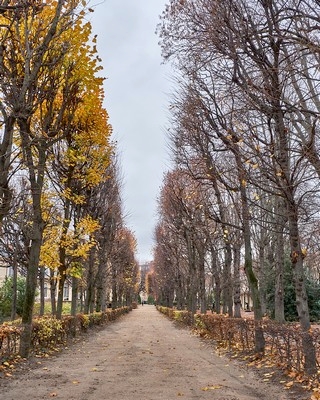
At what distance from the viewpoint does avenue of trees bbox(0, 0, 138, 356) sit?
8523 millimetres

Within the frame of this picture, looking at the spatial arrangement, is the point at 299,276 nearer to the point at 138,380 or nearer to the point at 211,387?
the point at 211,387

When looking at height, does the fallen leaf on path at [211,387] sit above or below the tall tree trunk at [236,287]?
below

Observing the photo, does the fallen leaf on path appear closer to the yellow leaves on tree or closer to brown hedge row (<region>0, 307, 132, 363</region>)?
brown hedge row (<region>0, 307, 132, 363</region>)

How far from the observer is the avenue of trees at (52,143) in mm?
8523

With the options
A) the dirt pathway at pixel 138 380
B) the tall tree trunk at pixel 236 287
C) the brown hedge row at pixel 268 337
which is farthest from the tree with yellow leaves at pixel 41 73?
the tall tree trunk at pixel 236 287

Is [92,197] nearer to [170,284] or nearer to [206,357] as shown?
[206,357]

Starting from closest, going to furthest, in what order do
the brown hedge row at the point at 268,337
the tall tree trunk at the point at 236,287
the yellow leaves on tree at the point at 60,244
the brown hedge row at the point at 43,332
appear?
the brown hedge row at the point at 268,337, the brown hedge row at the point at 43,332, the yellow leaves on tree at the point at 60,244, the tall tree trunk at the point at 236,287

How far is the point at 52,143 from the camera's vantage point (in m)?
10.0

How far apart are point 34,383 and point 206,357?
588cm

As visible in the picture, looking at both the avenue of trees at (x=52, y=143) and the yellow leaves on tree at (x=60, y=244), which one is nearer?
the avenue of trees at (x=52, y=143)

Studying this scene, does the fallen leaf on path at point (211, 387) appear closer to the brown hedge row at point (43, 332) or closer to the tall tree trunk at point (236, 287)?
the brown hedge row at point (43, 332)

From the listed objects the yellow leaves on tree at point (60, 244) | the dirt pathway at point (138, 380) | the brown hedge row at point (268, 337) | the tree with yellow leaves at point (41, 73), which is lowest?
the dirt pathway at point (138, 380)

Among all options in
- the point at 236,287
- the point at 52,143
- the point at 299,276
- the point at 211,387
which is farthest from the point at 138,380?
the point at 236,287

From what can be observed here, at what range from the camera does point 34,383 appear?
855cm
